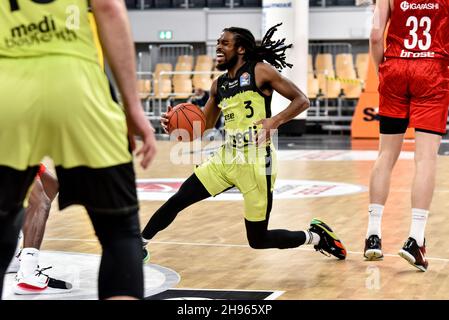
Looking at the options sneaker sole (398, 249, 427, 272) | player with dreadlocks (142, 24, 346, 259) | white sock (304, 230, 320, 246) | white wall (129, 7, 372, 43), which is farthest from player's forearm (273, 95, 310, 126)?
white wall (129, 7, 372, 43)

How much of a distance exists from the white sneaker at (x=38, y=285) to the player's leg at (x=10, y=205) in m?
1.99

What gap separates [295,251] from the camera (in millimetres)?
6180

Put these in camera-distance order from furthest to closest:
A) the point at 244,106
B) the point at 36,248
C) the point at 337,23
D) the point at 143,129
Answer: the point at 337,23 < the point at 244,106 < the point at 36,248 < the point at 143,129

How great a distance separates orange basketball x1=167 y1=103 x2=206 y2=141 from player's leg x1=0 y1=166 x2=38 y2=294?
2.65 meters

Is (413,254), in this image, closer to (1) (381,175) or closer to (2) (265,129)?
(1) (381,175)

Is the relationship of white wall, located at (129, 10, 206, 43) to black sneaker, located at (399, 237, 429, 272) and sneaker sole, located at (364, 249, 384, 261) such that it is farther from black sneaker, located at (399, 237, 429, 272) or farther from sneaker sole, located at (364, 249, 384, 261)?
black sneaker, located at (399, 237, 429, 272)

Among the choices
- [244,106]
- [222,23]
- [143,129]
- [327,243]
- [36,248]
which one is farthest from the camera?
[222,23]

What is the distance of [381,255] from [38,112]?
3.29 m

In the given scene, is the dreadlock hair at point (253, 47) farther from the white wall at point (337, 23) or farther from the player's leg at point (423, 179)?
the white wall at point (337, 23)

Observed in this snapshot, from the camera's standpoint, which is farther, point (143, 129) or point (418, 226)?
point (418, 226)

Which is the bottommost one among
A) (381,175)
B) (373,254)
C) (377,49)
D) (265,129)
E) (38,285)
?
(373,254)

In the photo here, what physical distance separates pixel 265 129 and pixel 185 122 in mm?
530

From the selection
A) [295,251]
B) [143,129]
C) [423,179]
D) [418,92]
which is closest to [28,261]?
[295,251]
